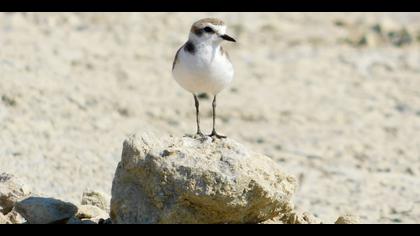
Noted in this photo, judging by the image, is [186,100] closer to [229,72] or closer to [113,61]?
[113,61]

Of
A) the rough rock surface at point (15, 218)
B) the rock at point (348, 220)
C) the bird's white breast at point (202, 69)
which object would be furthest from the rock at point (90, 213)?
the rock at point (348, 220)

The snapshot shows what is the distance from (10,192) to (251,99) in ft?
20.5

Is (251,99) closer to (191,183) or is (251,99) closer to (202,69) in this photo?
(202,69)

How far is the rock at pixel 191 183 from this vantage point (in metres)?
6.59

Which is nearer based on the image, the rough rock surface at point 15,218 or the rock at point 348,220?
the rough rock surface at point 15,218

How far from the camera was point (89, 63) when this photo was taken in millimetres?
13531

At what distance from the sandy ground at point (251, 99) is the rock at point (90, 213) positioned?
1.40 meters

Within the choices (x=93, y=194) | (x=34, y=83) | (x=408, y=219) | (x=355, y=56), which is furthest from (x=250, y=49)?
(x=93, y=194)

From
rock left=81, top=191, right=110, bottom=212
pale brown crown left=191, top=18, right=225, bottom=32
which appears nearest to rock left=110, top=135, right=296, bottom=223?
pale brown crown left=191, top=18, right=225, bottom=32

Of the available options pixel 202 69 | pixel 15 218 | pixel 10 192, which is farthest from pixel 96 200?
pixel 202 69

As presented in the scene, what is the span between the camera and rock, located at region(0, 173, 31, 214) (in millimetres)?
7383

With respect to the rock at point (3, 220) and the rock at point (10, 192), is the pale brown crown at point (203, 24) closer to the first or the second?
the rock at point (10, 192)

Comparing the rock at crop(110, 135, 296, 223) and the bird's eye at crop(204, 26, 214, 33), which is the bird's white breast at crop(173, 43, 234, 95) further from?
the rock at crop(110, 135, 296, 223)

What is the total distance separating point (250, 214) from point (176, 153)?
0.66 meters
